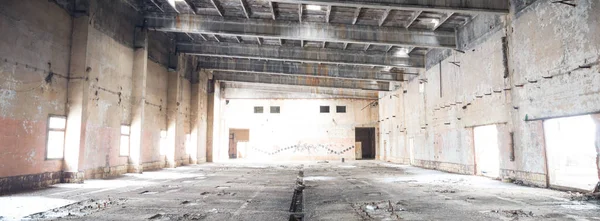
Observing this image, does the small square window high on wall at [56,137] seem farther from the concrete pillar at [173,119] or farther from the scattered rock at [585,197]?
the scattered rock at [585,197]

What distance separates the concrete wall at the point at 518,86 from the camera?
9125 millimetres

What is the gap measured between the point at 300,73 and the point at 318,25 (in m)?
7.74

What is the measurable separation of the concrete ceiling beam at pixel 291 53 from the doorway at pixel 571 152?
7686 mm

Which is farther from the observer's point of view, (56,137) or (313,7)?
(313,7)

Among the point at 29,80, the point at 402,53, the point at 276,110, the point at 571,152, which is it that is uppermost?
the point at 402,53

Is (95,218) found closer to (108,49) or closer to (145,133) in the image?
(108,49)

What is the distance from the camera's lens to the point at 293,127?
1302 inches

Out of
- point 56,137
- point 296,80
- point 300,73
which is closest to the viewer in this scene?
point 56,137

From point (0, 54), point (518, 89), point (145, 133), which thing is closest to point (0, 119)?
point (0, 54)

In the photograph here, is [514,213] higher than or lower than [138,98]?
lower

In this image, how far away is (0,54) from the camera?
8.92m

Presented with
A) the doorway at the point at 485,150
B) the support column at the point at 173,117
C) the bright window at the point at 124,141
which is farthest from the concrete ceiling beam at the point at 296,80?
the bright window at the point at 124,141

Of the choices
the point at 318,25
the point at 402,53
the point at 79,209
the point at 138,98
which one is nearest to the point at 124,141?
the point at 138,98

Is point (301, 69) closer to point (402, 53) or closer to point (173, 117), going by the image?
point (402, 53)
